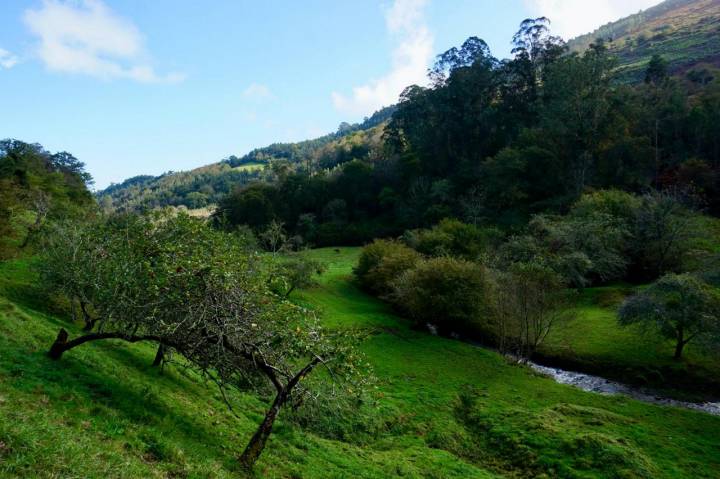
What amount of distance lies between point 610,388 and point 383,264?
29.5m

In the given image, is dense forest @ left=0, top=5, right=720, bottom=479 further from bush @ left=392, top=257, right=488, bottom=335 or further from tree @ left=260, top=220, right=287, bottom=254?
tree @ left=260, top=220, right=287, bottom=254

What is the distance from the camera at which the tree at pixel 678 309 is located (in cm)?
3322

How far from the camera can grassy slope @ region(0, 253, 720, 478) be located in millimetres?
11742

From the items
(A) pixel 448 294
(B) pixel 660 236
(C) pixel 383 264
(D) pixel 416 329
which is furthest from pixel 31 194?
(B) pixel 660 236

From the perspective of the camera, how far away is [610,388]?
3469 centimetres

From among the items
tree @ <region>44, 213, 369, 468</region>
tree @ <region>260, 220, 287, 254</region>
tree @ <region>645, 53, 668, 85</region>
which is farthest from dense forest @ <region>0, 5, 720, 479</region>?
tree @ <region>645, 53, 668, 85</region>

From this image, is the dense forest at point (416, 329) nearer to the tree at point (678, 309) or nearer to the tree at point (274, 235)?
the tree at point (678, 309)

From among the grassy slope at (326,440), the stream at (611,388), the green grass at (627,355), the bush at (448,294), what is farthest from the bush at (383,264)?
the stream at (611,388)

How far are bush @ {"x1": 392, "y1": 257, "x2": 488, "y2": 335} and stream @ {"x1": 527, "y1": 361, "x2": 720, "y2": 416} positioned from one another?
24.4ft

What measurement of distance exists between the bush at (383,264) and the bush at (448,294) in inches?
251

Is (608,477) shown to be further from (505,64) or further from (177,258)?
(505,64)

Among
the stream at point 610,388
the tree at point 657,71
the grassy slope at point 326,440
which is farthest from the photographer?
the tree at point 657,71

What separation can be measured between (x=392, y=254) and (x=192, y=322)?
4517cm

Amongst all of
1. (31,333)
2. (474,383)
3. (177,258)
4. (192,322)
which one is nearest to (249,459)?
(192,322)
